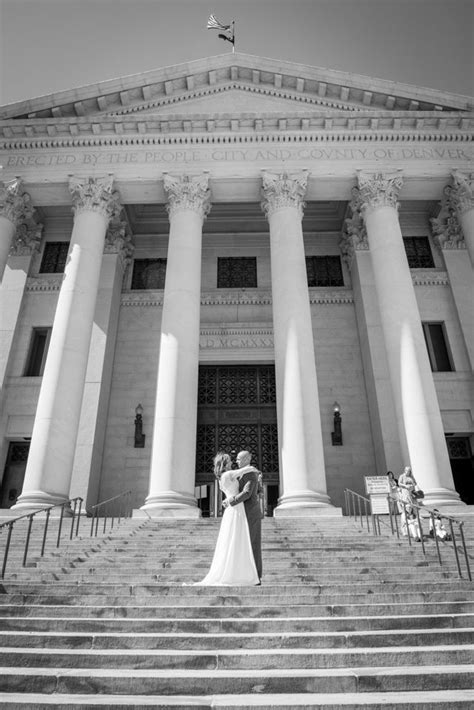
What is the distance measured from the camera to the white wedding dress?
7395 mm

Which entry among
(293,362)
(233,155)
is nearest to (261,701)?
(293,362)

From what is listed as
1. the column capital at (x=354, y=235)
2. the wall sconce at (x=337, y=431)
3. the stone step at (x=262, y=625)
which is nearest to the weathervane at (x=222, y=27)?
the column capital at (x=354, y=235)

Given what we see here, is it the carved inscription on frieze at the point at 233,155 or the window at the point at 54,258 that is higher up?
the carved inscription on frieze at the point at 233,155

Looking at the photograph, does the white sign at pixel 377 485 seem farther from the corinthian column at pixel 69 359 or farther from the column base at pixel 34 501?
the corinthian column at pixel 69 359

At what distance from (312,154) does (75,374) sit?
12.6m

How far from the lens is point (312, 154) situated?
65.2ft

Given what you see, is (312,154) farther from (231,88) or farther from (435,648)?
(435,648)

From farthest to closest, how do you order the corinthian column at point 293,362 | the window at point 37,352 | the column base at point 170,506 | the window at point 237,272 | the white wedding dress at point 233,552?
the window at point 237,272 → the window at point 37,352 → the corinthian column at point 293,362 → the column base at point 170,506 → the white wedding dress at point 233,552

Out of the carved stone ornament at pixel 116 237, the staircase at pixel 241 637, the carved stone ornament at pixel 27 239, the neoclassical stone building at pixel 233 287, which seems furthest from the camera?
the carved stone ornament at pixel 116 237

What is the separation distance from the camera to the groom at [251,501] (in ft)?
25.2

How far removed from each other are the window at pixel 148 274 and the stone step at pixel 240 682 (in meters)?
20.5

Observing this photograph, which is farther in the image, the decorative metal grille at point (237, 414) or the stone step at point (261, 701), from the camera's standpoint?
the decorative metal grille at point (237, 414)

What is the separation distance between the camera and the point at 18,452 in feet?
66.2

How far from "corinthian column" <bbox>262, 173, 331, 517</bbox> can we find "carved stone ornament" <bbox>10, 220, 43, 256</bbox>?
1110 cm
